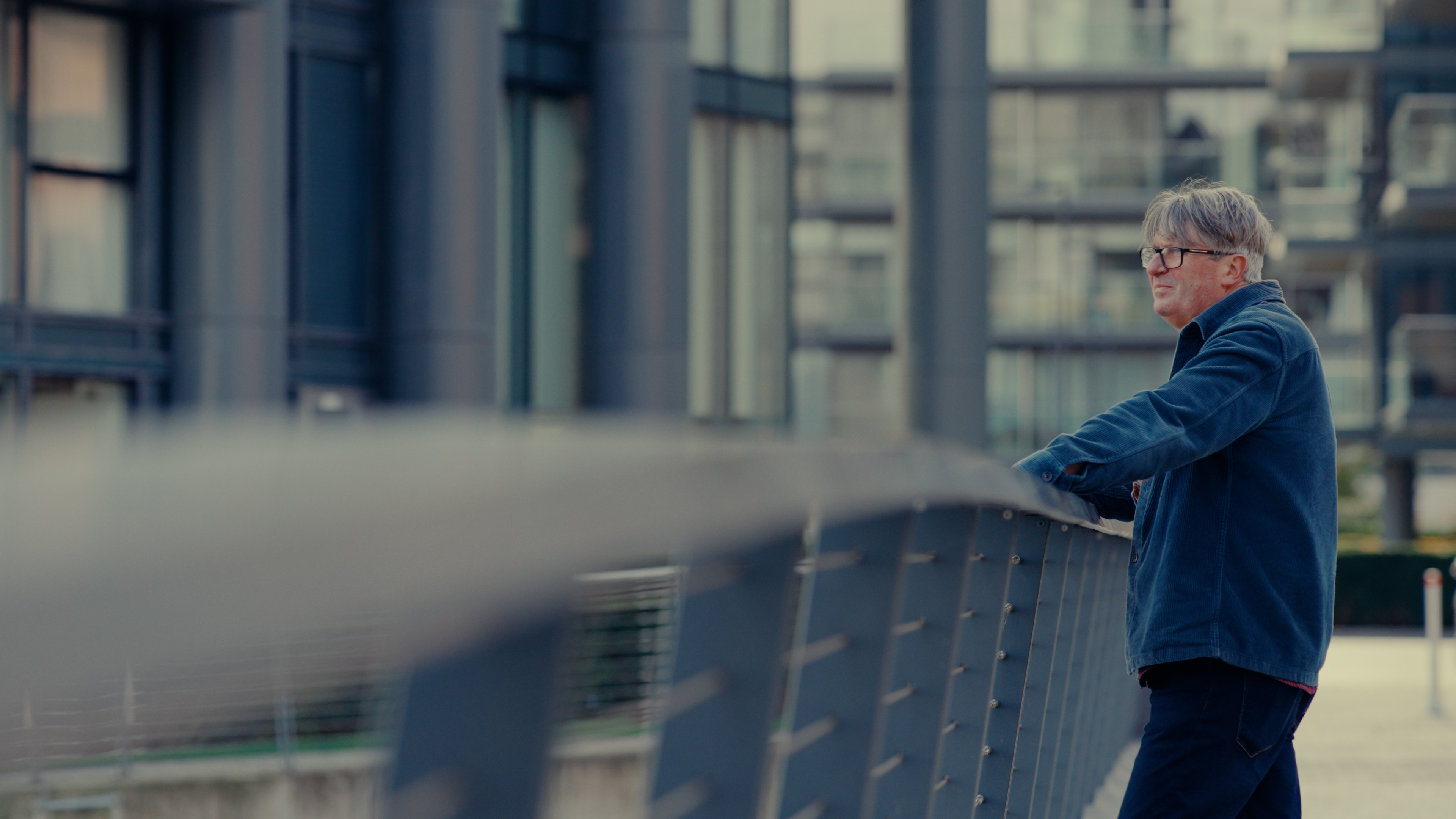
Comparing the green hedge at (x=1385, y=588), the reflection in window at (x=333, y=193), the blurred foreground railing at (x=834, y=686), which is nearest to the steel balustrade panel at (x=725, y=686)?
the blurred foreground railing at (x=834, y=686)

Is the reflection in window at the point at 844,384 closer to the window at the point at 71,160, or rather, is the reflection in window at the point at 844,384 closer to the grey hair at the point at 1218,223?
the window at the point at 71,160

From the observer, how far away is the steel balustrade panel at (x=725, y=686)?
1.81 meters

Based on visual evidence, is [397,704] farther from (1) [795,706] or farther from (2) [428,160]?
(2) [428,160]

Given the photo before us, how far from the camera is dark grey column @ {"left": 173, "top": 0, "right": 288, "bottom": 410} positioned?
1617 centimetres

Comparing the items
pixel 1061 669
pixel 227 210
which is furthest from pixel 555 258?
pixel 1061 669

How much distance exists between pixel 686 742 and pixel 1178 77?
48.0m

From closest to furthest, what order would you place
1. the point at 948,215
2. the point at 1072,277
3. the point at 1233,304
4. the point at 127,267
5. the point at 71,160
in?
the point at 1233,304, the point at 71,160, the point at 127,267, the point at 948,215, the point at 1072,277

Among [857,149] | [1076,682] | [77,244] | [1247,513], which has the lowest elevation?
[1076,682]

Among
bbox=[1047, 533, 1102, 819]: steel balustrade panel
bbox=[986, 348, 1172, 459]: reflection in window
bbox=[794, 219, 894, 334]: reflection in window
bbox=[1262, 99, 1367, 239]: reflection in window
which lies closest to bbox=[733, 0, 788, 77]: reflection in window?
bbox=[1047, 533, 1102, 819]: steel balustrade panel

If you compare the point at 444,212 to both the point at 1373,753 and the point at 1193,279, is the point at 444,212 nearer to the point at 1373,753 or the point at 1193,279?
the point at 1373,753

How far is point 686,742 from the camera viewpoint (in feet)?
5.98

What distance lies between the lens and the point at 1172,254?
348 centimetres

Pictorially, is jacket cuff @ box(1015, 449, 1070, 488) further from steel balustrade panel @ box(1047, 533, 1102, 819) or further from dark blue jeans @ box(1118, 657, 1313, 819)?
steel balustrade panel @ box(1047, 533, 1102, 819)

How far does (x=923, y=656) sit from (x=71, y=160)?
14720 millimetres
